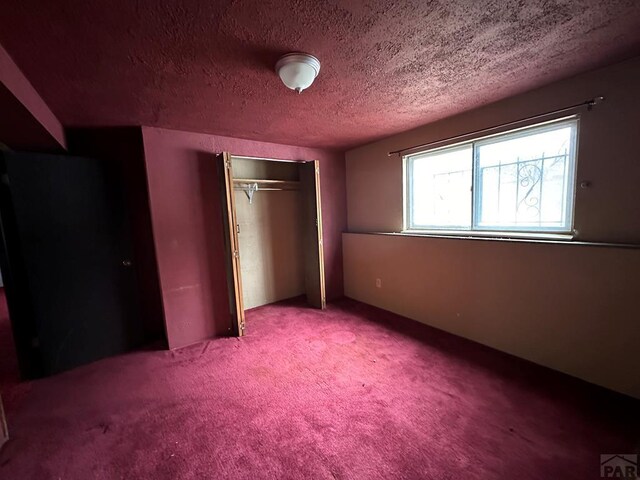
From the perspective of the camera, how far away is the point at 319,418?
1641 millimetres

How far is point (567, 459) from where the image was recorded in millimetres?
1312

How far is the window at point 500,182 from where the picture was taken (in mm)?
2057

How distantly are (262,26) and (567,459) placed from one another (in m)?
2.60

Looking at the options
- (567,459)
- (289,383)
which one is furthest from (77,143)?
(567,459)

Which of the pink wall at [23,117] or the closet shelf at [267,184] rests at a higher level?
the pink wall at [23,117]

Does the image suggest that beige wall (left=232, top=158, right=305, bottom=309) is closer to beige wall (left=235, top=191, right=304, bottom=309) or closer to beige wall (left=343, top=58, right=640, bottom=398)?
beige wall (left=235, top=191, right=304, bottom=309)

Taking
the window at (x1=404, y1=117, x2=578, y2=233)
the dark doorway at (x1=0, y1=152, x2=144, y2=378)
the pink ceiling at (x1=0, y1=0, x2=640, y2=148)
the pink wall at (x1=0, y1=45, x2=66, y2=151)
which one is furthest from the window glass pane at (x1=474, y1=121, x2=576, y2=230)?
the dark doorway at (x1=0, y1=152, x2=144, y2=378)

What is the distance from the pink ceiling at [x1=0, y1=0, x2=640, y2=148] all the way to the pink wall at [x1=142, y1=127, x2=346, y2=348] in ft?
1.46

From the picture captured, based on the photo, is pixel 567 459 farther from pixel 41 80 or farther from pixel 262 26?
pixel 41 80

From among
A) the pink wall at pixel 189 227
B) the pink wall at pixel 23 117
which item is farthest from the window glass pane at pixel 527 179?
the pink wall at pixel 23 117

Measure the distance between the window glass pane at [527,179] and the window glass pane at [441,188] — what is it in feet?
0.44

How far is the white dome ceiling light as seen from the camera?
1440 mm

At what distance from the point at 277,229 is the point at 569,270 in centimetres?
A: 308

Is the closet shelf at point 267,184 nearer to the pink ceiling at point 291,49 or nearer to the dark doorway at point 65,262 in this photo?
the pink ceiling at point 291,49
